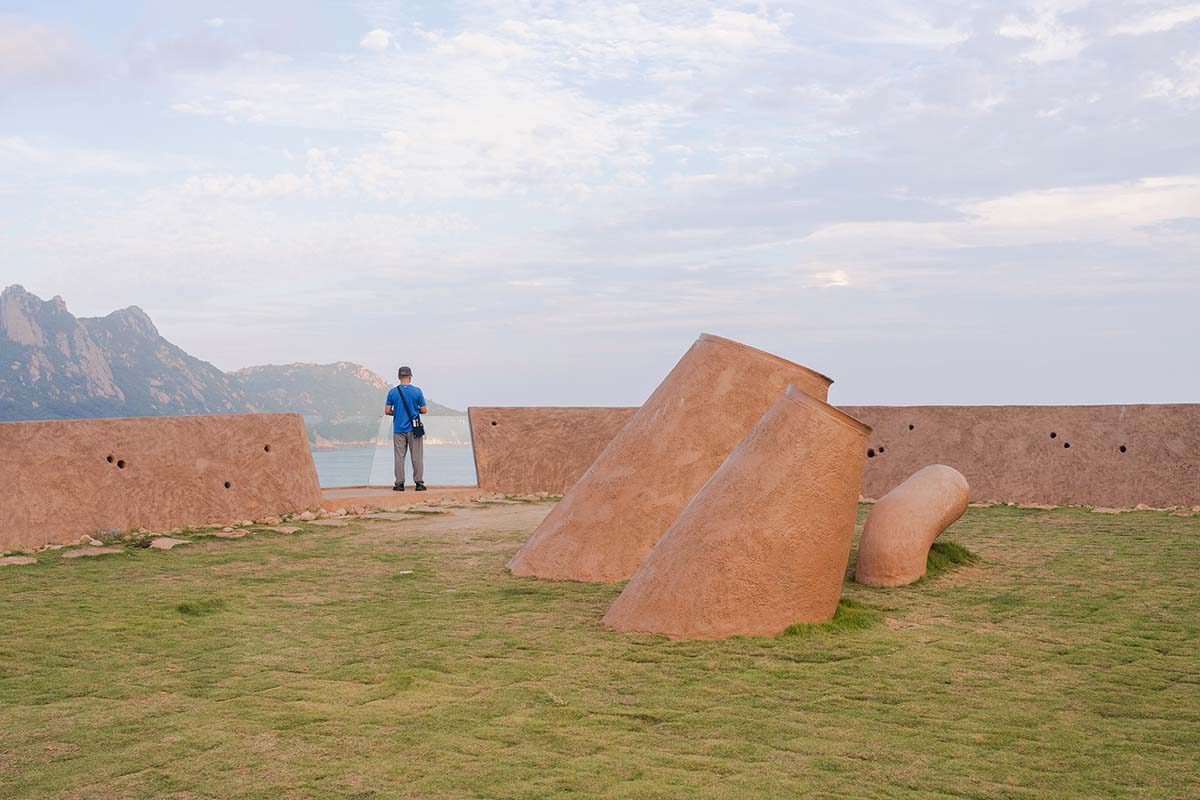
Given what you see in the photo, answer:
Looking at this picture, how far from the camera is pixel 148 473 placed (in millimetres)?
11148

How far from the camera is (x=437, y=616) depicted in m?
6.62

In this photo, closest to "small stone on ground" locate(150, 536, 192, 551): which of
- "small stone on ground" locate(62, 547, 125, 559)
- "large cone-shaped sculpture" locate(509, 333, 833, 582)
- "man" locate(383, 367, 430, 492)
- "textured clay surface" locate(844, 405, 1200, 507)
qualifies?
"small stone on ground" locate(62, 547, 125, 559)

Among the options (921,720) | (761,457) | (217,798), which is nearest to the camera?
(217,798)

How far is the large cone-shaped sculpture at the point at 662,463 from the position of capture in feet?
25.8

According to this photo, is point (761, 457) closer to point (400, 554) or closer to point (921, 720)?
point (921, 720)

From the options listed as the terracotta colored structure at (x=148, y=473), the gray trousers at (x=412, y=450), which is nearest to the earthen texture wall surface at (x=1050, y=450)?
the gray trousers at (x=412, y=450)

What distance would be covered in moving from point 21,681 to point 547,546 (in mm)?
3816

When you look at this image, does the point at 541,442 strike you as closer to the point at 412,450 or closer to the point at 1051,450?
the point at 412,450

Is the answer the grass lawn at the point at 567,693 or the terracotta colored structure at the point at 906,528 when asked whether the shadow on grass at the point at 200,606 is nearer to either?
the grass lawn at the point at 567,693

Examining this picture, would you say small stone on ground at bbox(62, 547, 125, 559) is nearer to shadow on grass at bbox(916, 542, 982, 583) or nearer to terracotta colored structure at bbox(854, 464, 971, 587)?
terracotta colored structure at bbox(854, 464, 971, 587)

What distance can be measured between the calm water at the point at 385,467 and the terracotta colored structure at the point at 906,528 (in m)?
8.93

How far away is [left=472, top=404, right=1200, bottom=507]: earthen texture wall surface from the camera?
1355cm

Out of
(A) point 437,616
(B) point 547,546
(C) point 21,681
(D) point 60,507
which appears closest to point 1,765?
(C) point 21,681

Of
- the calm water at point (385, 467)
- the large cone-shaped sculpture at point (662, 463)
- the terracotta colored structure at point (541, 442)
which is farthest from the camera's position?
the calm water at point (385, 467)
